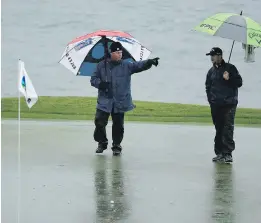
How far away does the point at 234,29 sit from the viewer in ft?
33.5

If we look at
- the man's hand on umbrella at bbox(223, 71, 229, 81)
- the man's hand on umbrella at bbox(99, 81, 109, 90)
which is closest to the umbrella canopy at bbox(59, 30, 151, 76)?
the man's hand on umbrella at bbox(99, 81, 109, 90)

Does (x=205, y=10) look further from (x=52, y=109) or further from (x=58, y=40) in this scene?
(x=52, y=109)

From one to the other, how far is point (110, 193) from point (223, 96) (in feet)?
9.70

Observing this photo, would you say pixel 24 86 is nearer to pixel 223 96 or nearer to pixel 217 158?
pixel 223 96

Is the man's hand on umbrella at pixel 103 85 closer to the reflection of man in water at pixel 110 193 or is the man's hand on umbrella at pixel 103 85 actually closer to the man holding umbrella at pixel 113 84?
the man holding umbrella at pixel 113 84

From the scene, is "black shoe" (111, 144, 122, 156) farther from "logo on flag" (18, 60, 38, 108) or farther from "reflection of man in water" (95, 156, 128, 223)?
"logo on flag" (18, 60, 38, 108)

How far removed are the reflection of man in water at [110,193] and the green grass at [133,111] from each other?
6253 millimetres

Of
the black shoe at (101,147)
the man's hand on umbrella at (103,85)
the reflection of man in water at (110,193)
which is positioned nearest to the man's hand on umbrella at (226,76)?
the man's hand on umbrella at (103,85)

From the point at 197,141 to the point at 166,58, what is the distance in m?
7.50

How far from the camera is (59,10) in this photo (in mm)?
20359

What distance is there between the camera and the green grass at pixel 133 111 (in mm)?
16375

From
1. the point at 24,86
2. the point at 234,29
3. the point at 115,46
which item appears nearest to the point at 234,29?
the point at 234,29

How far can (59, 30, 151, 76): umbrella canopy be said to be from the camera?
36.7 ft

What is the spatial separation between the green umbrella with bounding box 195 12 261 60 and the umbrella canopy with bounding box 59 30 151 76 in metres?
1.22
